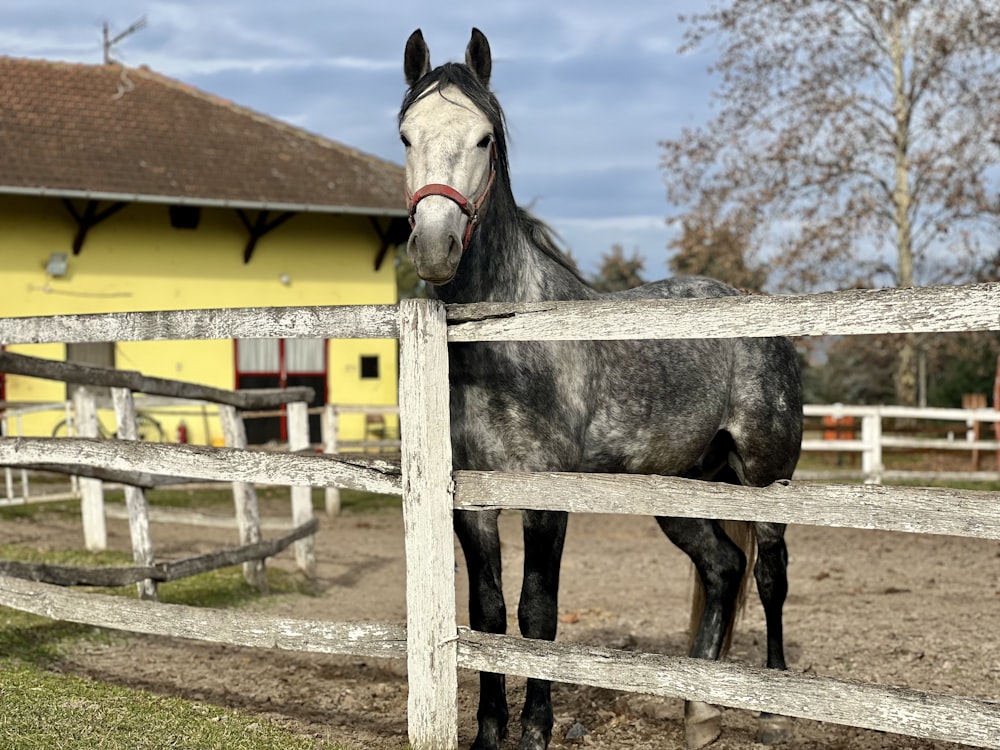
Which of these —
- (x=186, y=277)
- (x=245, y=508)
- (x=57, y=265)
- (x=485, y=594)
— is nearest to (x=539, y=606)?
(x=485, y=594)

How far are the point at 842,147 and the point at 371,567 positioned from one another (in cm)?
1558

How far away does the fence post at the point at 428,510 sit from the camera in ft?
12.1

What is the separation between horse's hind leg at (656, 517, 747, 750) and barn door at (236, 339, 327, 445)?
15117mm

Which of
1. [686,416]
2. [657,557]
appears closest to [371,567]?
[657,557]

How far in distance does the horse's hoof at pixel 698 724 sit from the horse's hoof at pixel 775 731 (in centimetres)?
28

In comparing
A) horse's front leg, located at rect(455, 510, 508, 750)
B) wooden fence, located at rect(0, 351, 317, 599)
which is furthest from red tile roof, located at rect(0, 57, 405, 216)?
horse's front leg, located at rect(455, 510, 508, 750)

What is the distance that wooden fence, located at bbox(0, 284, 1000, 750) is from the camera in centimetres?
308

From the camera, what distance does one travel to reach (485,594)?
408 centimetres

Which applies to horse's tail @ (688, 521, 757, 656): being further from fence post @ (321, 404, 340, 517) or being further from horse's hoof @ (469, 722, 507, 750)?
fence post @ (321, 404, 340, 517)

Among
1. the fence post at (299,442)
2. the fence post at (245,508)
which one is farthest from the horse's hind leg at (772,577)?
the fence post at (299,442)

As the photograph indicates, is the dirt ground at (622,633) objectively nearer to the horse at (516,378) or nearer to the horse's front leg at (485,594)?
the horse's front leg at (485,594)

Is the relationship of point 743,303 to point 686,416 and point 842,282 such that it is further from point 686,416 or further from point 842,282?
point 842,282

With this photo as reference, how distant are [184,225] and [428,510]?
16.5 meters

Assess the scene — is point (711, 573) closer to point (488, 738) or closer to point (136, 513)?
point (488, 738)
